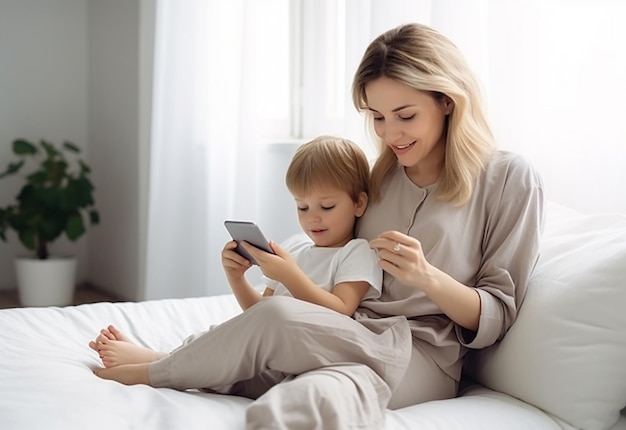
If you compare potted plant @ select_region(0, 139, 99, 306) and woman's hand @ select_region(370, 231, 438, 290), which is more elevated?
woman's hand @ select_region(370, 231, 438, 290)

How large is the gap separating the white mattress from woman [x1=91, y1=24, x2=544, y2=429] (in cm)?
7

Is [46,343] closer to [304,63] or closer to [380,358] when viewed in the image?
[380,358]

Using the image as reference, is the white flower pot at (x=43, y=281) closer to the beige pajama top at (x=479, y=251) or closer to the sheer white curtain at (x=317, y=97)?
the sheer white curtain at (x=317, y=97)

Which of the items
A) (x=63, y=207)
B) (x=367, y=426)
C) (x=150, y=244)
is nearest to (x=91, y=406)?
(x=367, y=426)

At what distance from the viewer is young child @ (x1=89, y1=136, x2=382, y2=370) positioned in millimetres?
1621

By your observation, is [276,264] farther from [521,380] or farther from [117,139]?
[117,139]

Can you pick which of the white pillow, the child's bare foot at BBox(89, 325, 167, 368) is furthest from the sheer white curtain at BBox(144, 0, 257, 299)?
the white pillow

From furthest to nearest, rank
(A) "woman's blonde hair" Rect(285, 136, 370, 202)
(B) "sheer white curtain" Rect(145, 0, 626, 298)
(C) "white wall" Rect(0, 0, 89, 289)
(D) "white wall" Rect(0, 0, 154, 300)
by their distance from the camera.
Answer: (C) "white wall" Rect(0, 0, 89, 289), (D) "white wall" Rect(0, 0, 154, 300), (B) "sheer white curtain" Rect(145, 0, 626, 298), (A) "woman's blonde hair" Rect(285, 136, 370, 202)

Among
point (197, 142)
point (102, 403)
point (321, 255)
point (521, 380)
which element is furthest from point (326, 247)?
point (197, 142)

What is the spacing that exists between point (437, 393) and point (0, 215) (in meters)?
3.02

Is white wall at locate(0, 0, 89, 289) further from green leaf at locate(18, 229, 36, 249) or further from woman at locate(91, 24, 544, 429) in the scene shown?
woman at locate(91, 24, 544, 429)

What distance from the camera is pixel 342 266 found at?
168 centimetres

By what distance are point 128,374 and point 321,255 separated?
1.57 feet

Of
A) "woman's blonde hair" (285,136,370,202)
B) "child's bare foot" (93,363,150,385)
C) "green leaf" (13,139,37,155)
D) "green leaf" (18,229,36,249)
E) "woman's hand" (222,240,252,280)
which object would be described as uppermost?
"woman's blonde hair" (285,136,370,202)
